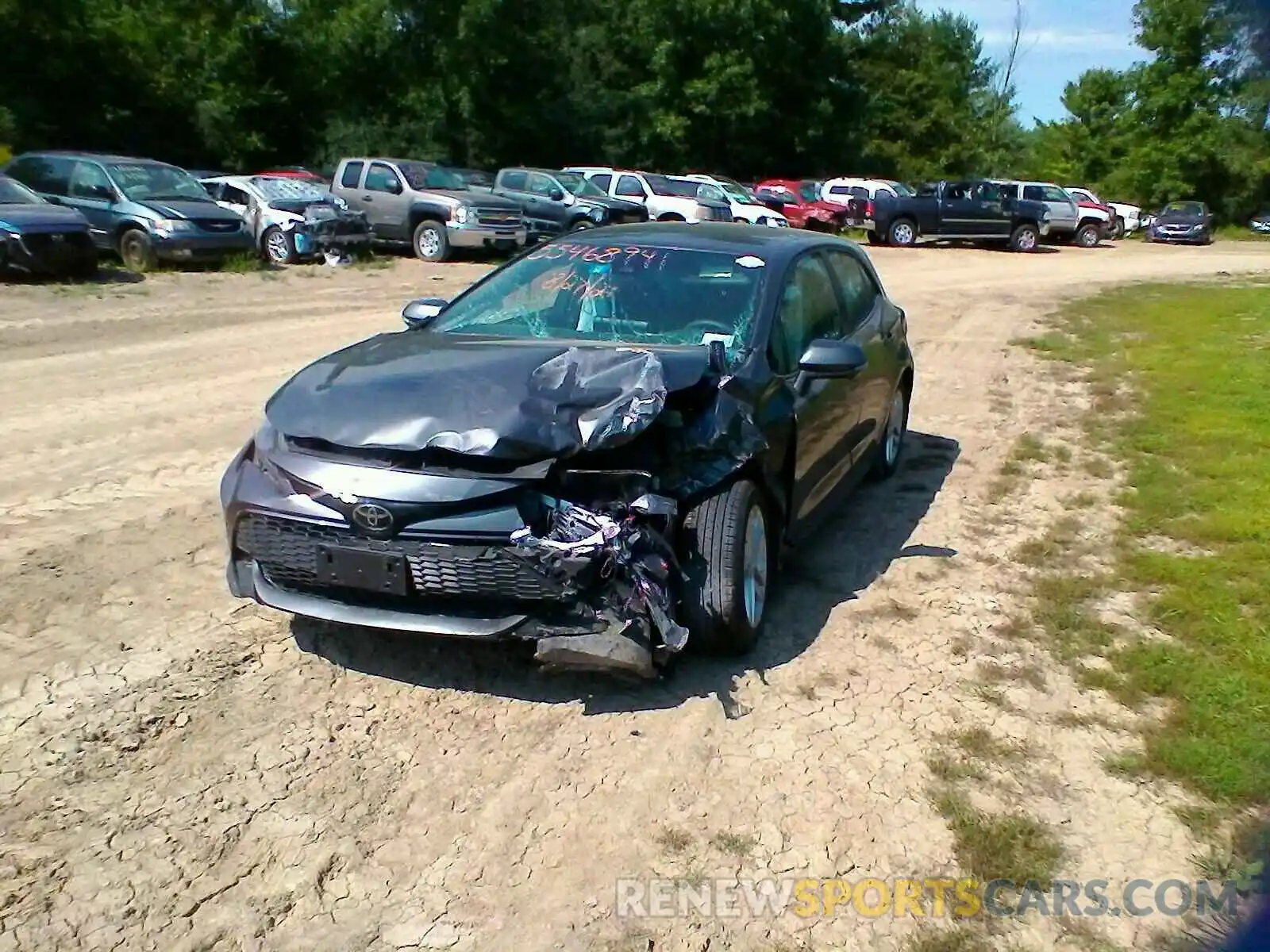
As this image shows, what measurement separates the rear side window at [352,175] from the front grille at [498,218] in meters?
2.64

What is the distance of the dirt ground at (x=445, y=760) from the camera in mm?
3088

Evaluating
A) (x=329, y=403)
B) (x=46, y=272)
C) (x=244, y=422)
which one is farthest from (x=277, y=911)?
(x=46, y=272)

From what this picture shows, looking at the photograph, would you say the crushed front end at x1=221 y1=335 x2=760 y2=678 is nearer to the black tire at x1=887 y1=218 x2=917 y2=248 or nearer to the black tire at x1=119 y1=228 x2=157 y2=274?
the black tire at x1=119 y1=228 x2=157 y2=274

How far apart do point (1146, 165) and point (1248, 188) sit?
164 inches

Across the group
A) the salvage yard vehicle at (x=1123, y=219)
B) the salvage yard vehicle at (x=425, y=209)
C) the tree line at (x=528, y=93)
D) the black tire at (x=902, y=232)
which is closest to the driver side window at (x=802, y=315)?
the salvage yard vehicle at (x=425, y=209)

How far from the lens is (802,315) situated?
555 centimetres

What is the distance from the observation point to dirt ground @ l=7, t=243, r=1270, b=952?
309 cm

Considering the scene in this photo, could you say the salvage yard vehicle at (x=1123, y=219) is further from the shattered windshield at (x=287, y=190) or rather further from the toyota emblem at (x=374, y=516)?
the toyota emblem at (x=374, y=516)

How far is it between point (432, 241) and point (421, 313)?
50.6 feet

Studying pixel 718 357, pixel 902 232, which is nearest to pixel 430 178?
pixel 902 232

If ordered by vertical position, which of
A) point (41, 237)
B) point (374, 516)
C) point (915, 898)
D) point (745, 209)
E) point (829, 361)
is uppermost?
point (829, 361)

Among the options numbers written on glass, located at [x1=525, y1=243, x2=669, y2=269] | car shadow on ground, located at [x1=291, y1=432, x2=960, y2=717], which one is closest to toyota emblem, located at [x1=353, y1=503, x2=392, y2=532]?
car shadow on ground, located at [x1=291, y1=432, x2=960, y2=717]

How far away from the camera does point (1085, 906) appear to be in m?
3.19

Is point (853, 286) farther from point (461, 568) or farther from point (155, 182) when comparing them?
point (155, 182)
